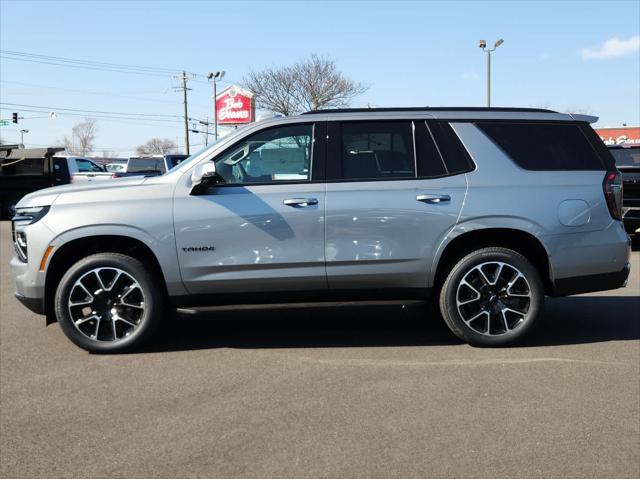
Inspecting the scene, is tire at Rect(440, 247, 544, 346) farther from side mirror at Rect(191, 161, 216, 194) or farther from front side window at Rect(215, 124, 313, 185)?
side mirror at Rect(191, 161, 216, 194)

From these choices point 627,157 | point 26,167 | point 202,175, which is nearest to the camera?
point 202,175

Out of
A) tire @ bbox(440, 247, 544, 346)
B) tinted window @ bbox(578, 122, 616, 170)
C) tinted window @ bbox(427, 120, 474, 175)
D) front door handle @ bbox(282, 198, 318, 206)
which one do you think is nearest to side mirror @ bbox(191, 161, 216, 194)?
front door handle @ bbox(282, 198, 318, 206)

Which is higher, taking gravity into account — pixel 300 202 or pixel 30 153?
pixel 30 153

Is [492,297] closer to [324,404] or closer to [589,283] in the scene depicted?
[589,283]

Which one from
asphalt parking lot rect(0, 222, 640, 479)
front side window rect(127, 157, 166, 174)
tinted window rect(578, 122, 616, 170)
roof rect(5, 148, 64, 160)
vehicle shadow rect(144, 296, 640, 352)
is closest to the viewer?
asphalt parking lot rect(0, 222, 640, 479)

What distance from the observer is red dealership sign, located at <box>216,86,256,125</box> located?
41.9m

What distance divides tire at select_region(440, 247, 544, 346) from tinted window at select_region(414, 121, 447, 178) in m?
0.75

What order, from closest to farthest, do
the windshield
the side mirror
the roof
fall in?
the side mirror < the windshield < the roof

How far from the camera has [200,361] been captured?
5.06 metres

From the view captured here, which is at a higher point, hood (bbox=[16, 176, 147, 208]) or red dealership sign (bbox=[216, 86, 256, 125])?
red dealership sign (bbox=[216, 86, 256, 125])

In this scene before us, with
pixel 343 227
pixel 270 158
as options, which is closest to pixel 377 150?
pixel 343 227

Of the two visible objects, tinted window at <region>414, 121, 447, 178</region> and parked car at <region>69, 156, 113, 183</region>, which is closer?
tinted window at <region>414, 121, 447, 178</region>

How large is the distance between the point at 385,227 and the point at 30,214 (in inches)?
112

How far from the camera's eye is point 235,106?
141 feet
